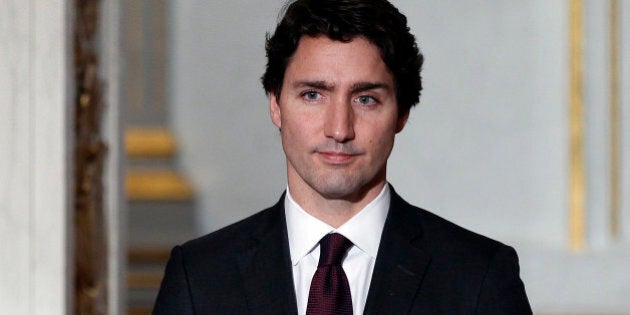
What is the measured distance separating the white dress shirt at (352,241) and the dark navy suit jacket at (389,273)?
2cm

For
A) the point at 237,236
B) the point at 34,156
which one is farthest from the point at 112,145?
the point at 237,236

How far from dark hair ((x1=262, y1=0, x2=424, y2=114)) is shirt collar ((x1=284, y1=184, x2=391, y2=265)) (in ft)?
0.47

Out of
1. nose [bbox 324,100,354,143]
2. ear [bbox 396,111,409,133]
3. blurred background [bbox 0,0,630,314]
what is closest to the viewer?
nose [bbox 324,100,354,143]

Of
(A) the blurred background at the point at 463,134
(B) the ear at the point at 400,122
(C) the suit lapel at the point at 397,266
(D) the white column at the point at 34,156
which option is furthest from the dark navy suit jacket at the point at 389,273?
(A) the blurred background at the point at 463,134

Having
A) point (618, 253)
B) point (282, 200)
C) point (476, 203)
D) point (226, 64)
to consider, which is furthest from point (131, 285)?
point (282, 200)

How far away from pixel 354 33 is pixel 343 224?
0.26 m

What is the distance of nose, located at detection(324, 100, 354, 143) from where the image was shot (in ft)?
6.04

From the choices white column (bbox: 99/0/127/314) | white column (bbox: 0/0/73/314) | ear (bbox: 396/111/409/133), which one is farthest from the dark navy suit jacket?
white column (bbox: 99/0/127/314)

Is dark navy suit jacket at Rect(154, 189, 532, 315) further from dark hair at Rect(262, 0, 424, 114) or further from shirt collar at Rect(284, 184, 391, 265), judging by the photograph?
dark hair at Rect(262, 0, 424, 114)

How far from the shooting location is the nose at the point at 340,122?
1842mm

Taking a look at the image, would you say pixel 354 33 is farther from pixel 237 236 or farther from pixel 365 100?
pixel 237 236

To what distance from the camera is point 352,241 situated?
1.92 m

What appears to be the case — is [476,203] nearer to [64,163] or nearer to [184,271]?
[64,163]

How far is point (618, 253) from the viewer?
4.87 meters
